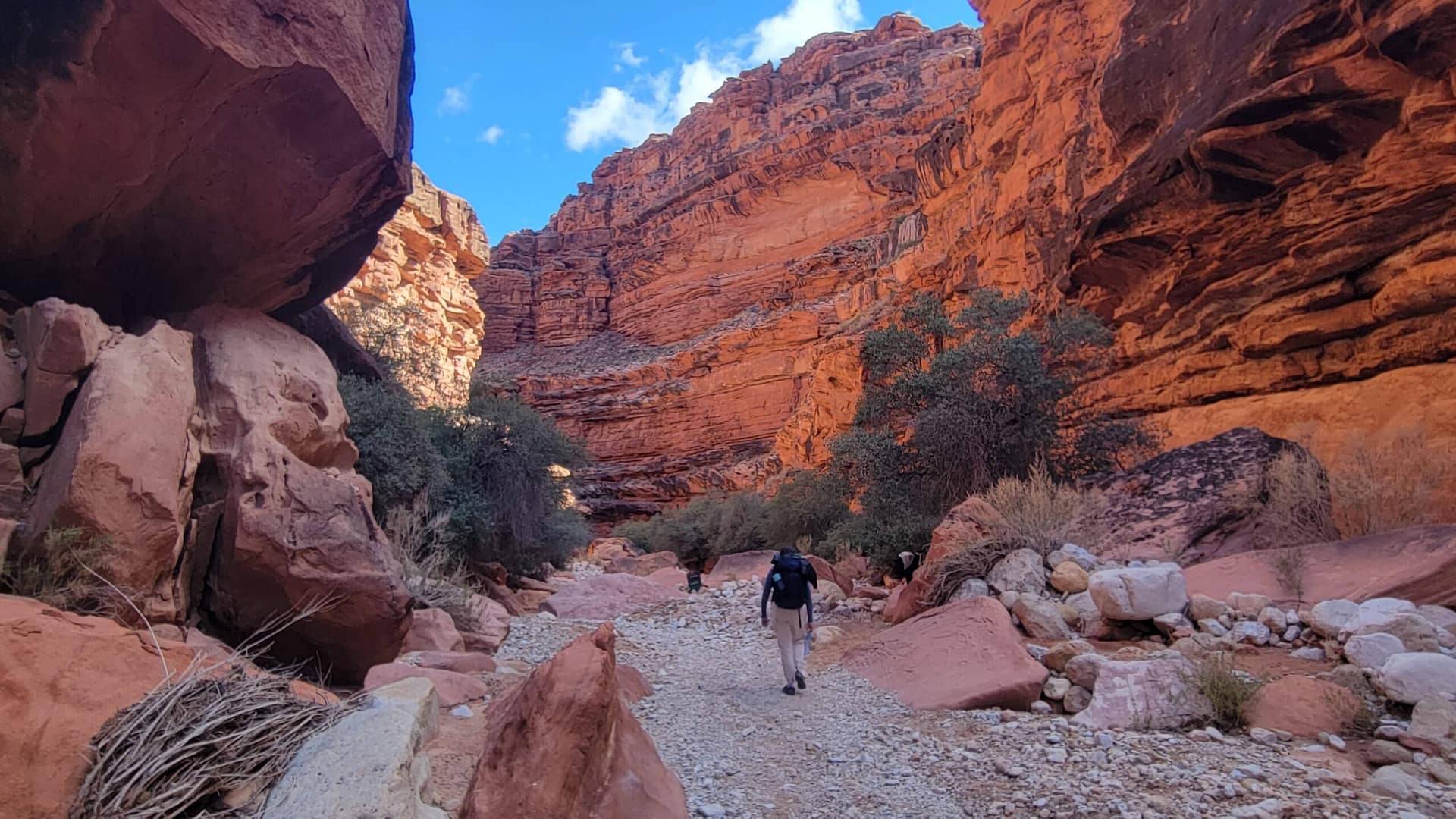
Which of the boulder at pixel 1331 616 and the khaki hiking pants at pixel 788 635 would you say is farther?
the khaki hiking pants at pixel 788 635

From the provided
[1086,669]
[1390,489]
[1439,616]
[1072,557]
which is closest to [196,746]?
[1086,669]

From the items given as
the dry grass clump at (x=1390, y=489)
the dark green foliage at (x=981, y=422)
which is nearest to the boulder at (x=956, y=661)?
the dry grass clump at (x=1390, y=489)

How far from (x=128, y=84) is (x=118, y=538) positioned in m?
3.00

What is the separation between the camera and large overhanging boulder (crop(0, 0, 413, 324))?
4949mm

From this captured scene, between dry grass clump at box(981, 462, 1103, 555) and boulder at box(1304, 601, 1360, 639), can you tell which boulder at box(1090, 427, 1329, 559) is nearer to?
dry grass clump at box(981, 462, 1103, 555)

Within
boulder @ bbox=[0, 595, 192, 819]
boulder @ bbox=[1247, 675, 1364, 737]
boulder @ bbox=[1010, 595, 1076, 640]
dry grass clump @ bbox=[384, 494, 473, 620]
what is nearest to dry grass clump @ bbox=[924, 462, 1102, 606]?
boulder @ bbox=[1010, 595, 1076, 640]

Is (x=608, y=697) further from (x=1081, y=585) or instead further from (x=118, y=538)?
(x=1081, y=585)

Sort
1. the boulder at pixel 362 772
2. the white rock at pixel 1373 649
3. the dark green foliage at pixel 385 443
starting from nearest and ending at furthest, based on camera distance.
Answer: the boulder at pixel 362 772 → the white rock at pixel 1373 649 → the dark green foliage at pixel 385 443

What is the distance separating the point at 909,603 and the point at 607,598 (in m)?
5.01

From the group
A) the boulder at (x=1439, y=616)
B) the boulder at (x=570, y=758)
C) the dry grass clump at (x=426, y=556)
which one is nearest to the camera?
the boulder at (x=570, y=758)

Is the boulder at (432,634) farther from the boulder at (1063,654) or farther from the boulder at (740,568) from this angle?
the boulder at (740,568)

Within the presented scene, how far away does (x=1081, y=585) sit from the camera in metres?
6.84

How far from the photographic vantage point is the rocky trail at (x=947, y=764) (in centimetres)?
341

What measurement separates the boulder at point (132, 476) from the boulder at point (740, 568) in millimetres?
10170
